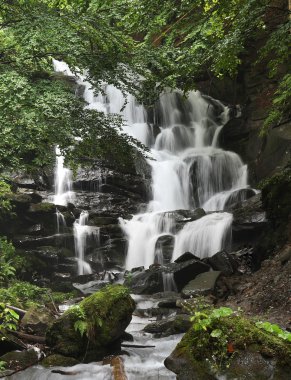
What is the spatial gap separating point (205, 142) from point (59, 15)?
14200mm

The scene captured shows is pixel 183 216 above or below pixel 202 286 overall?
above

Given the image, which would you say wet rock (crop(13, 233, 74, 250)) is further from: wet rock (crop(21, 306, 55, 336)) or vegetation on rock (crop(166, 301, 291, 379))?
vegetation on rock (crop(166, 301, 291, 379))

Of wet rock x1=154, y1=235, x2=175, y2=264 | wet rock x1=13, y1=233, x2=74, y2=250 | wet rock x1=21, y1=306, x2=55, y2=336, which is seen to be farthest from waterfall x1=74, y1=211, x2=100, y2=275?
wet rock x1=21, y1=306, x2=55, y2=336

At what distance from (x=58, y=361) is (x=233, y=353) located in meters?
2.77

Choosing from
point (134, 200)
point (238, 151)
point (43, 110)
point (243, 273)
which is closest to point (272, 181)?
point (243, 273)

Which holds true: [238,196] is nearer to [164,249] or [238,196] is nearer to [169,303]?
[164,249]

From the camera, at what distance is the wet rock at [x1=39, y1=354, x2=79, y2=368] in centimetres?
553

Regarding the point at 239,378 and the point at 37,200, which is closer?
the point at 239,378

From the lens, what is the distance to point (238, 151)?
20219 millimetres

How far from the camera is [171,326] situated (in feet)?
23.8

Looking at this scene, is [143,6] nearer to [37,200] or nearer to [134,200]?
[37,200]

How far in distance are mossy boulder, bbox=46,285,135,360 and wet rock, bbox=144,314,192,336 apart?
3.50ft

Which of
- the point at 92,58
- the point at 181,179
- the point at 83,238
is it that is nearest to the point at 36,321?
the point at 92,58

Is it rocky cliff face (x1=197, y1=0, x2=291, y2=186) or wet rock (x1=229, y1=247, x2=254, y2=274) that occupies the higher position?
rocky cliff face (x1=197, y1=0, x2=291, y2=186)
